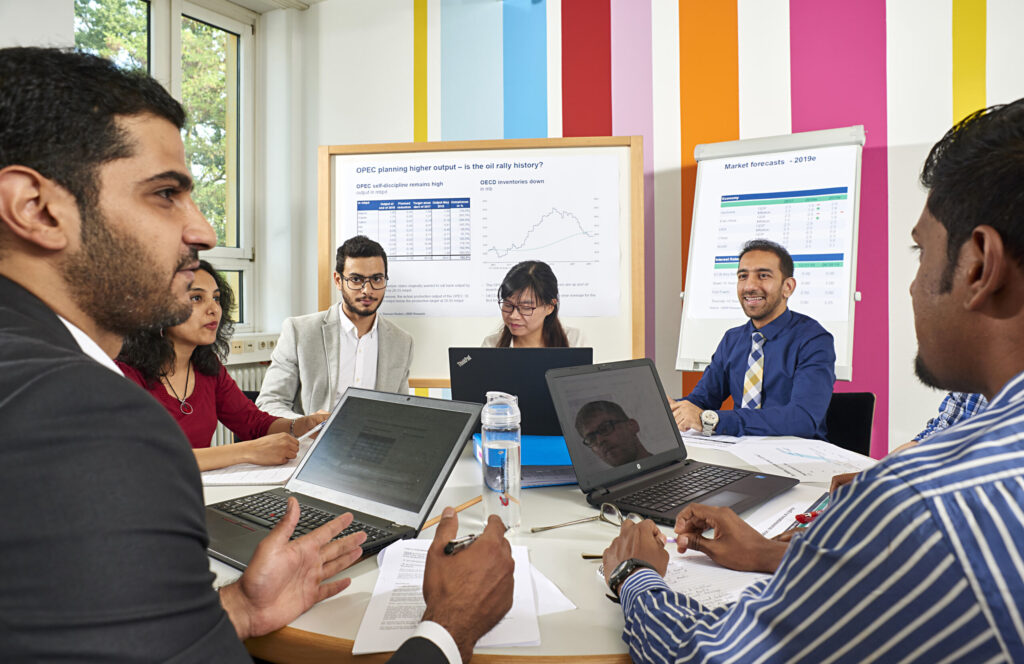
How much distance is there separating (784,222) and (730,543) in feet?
7.84

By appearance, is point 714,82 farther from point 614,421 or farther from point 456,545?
point 456,545

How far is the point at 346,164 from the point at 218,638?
10.1 ft

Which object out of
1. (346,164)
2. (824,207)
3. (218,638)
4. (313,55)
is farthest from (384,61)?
(218,638)

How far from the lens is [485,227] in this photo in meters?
3.32

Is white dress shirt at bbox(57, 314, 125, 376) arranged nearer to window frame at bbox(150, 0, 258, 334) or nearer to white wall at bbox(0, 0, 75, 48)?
white wall at bbox(0, 0, 75, 48)

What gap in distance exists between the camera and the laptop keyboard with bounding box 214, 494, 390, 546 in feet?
3.65

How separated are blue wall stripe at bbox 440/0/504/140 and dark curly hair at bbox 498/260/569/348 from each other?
1035 mm

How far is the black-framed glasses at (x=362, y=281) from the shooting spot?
316 cm

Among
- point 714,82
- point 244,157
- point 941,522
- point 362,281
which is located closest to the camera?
point 941,522

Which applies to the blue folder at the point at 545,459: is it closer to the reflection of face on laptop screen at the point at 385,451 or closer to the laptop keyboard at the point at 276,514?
the reflection of face on laptop screen at the point at 385,451

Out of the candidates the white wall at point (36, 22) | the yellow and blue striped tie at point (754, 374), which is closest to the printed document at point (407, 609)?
the yellow and blue striped tie at point (754, 374)

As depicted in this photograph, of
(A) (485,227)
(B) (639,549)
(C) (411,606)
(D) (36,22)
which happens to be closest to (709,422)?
(B) (639,549)

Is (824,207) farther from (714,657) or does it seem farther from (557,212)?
(714,657)

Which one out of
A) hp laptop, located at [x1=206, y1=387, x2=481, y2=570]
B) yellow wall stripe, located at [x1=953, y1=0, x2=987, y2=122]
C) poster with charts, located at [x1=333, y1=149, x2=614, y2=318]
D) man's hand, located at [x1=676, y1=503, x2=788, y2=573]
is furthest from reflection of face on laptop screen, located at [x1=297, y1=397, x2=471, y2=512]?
yellow wall stripe, located at [x1=953, y1=0, x2=987, y2=122]
